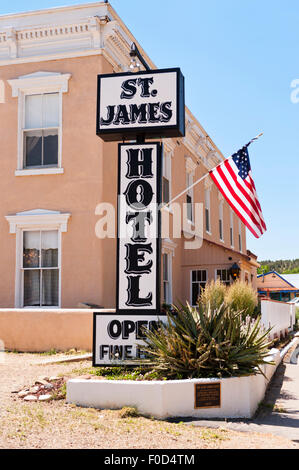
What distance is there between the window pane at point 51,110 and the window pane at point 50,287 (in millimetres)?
3990

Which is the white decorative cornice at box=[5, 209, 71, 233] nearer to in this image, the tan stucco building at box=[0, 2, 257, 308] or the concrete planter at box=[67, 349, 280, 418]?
the tan stucco building at box=[0, 2, 257, 308]

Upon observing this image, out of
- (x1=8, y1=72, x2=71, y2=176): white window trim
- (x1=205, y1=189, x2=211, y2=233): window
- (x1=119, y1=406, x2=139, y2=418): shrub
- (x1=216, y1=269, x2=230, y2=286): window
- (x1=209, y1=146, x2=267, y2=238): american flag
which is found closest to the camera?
(x1=119, y1=406, x2=139, y2=418): shrub

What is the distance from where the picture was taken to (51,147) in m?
14.3

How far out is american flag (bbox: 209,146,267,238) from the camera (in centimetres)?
1259

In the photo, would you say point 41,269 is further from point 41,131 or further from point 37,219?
point 41,131

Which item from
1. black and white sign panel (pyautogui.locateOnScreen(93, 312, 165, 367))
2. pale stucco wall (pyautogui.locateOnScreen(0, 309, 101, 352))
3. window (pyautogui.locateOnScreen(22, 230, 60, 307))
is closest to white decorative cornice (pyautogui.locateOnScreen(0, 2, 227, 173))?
window (pyautogui.locateOnScreen(22, 230, 60, 307))

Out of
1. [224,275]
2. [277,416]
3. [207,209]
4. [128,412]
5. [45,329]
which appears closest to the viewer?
[128,412]

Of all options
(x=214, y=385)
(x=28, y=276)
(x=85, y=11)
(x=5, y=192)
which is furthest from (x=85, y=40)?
(x=214, y=385)

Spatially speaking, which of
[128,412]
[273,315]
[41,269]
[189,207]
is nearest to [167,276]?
[273,315]

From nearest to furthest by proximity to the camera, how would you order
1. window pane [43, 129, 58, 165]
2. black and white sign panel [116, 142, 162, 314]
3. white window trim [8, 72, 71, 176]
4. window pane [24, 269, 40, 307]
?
black and white sign panel [116, 142, 162, 314]
window pane [24, 269, 40, 307]
white window trim [8, 72, 71, 176]
window pane [43, 129, 58, 165]

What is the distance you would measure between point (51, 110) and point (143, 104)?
6037mm

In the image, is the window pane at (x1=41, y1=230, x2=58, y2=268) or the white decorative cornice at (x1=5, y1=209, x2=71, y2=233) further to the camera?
the window pane at (x1=41, y1=230, x2=58, y2=268)
